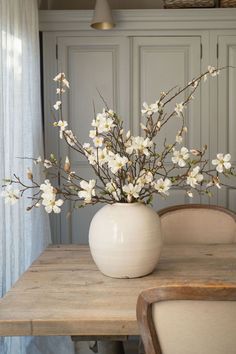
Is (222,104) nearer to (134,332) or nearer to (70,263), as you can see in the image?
(70,263)

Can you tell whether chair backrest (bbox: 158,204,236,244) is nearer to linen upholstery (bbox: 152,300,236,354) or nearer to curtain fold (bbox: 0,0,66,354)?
curtain fold (bbox: 0,0,66,354)

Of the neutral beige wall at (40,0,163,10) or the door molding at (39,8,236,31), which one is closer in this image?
the door molding at (39,8,236,31)

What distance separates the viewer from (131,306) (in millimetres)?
1103

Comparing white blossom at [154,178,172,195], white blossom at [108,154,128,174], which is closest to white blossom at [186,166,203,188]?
white blossom at [154,178,172,195]

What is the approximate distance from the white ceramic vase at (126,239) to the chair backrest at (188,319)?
408 mm

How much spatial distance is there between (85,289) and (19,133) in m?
1.09

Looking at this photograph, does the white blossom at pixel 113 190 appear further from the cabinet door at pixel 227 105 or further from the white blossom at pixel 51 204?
the cabinet door at pixel 227 105

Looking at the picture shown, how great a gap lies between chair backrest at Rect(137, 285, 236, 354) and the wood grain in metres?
0.03

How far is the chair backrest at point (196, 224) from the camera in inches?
79.2

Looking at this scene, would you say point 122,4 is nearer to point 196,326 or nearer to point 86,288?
point 86,288

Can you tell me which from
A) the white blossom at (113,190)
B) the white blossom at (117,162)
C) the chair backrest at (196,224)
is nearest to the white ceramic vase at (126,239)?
the white blossom at (113,190)

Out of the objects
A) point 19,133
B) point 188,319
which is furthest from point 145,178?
point 19,133

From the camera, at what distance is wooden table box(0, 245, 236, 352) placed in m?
1.03

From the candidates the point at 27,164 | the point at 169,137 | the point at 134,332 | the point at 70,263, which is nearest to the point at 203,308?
the point at 134,332
